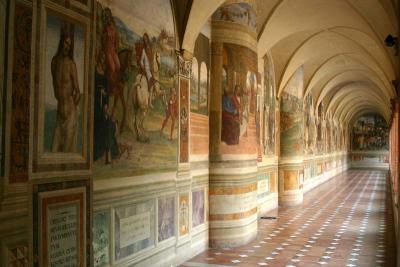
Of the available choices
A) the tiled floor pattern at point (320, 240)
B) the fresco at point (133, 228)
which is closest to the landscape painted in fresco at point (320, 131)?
the tiled floor pattern at point (320, 240)

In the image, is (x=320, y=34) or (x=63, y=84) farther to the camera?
(x=320, y=34)

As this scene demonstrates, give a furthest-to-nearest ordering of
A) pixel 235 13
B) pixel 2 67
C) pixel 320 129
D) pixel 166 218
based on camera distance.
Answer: pixel 320 129 → pixel 235 13 → pixel 166 218 → pixel 2 67

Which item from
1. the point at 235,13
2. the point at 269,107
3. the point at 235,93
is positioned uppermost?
the point at 235,13

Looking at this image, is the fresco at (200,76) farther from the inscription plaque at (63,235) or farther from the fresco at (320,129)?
the fresco at (320,129)

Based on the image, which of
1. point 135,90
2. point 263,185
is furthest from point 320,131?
point 135,90

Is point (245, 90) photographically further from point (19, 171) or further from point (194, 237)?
point (19, 171)

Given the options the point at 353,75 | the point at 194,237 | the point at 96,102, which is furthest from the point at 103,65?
the point at 353,75

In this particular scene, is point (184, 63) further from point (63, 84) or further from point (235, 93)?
point (63, 84)

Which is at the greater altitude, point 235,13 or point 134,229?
point 235,13

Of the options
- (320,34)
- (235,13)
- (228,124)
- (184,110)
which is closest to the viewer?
(184,110)

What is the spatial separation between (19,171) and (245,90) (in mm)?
8180

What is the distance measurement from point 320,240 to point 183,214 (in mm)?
4662

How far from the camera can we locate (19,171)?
503 cm

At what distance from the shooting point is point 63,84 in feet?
19.1
